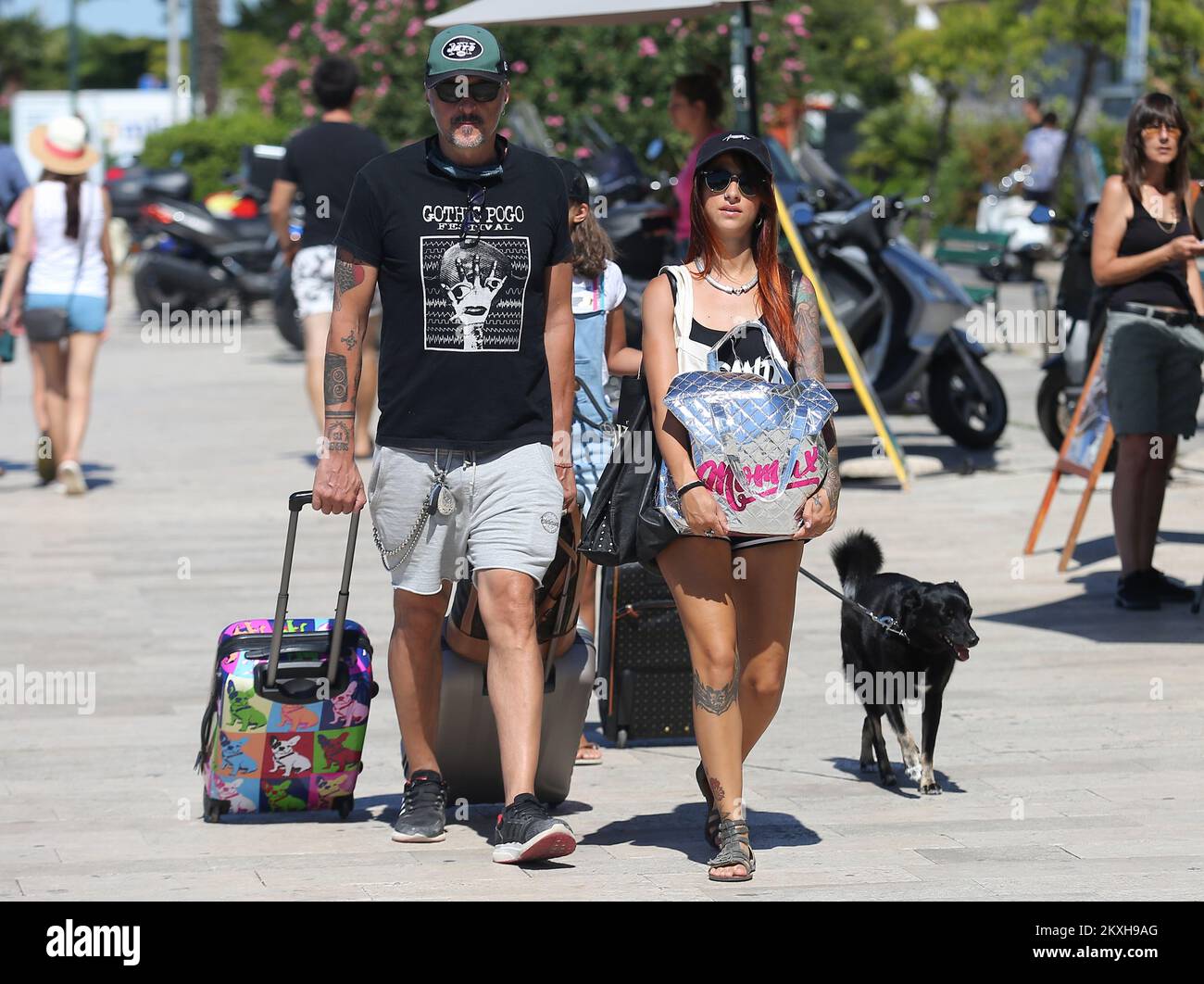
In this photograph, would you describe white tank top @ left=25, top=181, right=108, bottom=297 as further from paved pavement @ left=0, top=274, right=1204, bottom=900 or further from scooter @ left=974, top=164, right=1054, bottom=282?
scooter @ left=974, top=164, right=1054, bottom=282

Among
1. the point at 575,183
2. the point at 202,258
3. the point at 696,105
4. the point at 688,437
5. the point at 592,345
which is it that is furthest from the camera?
the point at 202,258

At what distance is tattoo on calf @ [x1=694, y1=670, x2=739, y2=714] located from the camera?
5.07m

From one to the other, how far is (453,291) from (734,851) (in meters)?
1.53

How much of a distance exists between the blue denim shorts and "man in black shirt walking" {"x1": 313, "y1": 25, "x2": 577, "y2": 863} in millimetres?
6817

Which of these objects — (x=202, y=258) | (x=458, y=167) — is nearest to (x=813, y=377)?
(x=458, y=167)

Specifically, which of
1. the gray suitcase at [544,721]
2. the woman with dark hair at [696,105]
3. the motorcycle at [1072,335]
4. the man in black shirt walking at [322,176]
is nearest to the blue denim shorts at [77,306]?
the man in black shirt walking at [322,176]

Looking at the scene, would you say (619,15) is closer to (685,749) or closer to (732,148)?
(685,749)

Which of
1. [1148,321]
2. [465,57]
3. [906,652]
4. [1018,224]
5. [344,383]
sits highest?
[1018,224]

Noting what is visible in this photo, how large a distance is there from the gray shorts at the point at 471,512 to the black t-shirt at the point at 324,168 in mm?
6162

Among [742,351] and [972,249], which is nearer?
[742,351]

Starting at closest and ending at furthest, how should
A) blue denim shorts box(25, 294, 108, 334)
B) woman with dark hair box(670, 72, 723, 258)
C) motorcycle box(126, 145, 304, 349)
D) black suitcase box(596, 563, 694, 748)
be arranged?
black suitcase box(596, 563, 694, 748) → woman with dark hair box(670, 72, 723, 258) → blue denim shorts box(25, 294, 108, 334) → motorcycle box(126, 145, 304, 349)

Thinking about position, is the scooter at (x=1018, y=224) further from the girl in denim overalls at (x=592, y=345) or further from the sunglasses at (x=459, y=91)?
the sunglasses at (x=459, y=91)

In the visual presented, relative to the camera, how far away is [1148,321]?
27.4 ft

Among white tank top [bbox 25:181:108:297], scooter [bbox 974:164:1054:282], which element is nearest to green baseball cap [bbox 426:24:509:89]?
white tank top [bbox 25:181:108:297]
